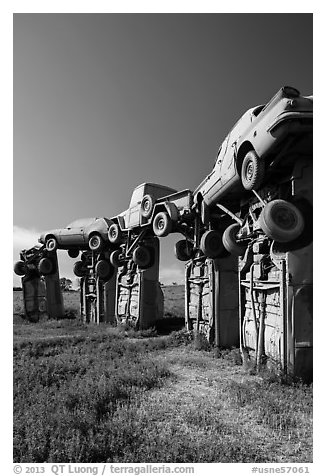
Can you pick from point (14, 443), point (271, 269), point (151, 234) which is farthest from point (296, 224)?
point (151, 234)

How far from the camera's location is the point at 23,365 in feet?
25.3

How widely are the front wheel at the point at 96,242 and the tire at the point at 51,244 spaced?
2686 mm

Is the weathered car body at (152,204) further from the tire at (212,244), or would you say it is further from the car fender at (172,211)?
the tire at (212,244)

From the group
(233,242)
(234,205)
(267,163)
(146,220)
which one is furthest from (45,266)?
(267,163)

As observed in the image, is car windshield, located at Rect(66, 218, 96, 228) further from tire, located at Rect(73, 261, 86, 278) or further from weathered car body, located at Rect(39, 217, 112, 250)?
tire, located at Rect(73, 261, 86, 278)

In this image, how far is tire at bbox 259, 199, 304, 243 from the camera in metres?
4.73

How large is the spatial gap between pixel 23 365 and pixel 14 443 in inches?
160

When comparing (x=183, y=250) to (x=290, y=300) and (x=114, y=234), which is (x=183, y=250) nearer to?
(x=114, y=234)

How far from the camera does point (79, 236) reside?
56.9 ft

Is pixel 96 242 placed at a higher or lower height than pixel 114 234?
lower

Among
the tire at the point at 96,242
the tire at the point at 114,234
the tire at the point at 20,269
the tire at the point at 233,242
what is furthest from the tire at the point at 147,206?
the tire at the point at 20,269

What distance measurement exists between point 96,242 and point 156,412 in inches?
477

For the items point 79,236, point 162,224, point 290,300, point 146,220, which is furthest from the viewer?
point 79,236
